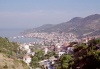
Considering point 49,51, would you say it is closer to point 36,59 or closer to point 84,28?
point 36,59

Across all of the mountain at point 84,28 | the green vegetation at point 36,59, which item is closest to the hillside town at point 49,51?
the green vegetation at point 36,59

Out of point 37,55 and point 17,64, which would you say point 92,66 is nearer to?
point 17,64

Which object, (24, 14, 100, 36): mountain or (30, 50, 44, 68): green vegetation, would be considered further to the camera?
(24, 14, 100, 36): mountain

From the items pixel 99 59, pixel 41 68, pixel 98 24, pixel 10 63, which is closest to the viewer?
pixel 99 59

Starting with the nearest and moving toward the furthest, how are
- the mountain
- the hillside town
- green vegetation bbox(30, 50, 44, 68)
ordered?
1. green vegetation bbox(30, 50, 44, 68)
2. the hillside town
3. the mountain

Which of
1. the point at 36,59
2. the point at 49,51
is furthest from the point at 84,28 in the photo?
the point at 36,59

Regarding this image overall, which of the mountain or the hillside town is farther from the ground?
the mountain

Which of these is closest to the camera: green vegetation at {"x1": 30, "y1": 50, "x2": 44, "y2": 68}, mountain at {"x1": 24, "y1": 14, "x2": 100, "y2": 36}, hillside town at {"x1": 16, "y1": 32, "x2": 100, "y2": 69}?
green vegetation at {"x1": 30, "y1": 50, "x2": 44, "y2": 68}

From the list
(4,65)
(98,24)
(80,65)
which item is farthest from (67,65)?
(98,24)

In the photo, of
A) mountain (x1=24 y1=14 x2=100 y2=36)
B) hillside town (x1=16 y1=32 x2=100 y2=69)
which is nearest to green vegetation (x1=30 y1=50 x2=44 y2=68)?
hillside town (x1=16 y1=32 x2=100 y2=69)

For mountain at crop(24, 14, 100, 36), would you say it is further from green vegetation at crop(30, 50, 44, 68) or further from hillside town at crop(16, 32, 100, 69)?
green vegetation at crop(30, 50, 44, 68)

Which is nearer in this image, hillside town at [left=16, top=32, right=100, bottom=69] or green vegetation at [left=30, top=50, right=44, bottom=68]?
green vegetation at [left=30, top=50, right=44, bottom=68]
